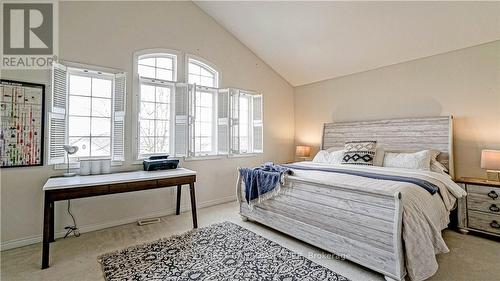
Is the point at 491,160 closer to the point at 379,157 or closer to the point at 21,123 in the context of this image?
the point at 379,157

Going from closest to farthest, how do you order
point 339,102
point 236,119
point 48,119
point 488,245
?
point 488,245 → point 48,119 → point 236,119 → point 339,102

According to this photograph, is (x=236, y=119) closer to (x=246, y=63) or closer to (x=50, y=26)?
(x=246, y=63)

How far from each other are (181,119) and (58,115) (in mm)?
1548

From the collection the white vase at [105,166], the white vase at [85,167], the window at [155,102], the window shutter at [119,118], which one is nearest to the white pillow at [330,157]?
the window at [155,102]

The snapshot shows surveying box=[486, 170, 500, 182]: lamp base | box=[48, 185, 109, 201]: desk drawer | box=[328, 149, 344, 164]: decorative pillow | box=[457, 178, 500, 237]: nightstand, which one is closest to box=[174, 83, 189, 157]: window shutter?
box=[48, 185, 109, 201]: desk drawer

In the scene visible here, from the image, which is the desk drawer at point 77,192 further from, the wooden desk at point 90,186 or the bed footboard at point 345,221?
the bed footboard at point 345,221

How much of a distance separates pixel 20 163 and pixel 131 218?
1438mm

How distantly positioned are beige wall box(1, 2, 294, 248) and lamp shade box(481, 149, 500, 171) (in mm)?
3362

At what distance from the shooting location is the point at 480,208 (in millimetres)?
2781

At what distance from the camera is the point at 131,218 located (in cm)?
338

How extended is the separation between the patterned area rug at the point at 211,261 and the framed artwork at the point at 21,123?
1503 millimetres

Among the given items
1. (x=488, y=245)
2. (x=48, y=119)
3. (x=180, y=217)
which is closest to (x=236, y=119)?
(x=180, y=217)

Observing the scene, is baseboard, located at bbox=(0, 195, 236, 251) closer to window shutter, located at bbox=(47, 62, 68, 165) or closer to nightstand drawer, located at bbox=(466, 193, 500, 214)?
window shutter, located at bbox=(47, 62, 68, 165)

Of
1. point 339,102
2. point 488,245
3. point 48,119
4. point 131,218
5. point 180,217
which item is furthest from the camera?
point 339,102
